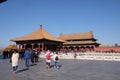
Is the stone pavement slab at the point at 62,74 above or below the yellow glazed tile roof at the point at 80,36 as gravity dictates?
below

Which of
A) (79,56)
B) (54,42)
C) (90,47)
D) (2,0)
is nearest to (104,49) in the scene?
(90,47)

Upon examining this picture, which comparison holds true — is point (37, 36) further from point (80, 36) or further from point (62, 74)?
point (62, 74)

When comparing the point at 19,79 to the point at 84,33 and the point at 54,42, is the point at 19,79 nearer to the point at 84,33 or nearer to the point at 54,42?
the point at 54,42

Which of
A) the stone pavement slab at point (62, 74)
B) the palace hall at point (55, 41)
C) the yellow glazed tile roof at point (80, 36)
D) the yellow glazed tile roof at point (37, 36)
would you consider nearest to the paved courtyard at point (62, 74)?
the stone pavement slab at point (62, 74)

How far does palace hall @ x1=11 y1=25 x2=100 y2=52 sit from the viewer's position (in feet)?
131

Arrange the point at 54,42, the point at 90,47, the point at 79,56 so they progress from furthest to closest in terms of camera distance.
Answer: the point at 90,47 < the point at 54,42 < the point at 79,56

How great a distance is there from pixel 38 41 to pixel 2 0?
3542 centimetres

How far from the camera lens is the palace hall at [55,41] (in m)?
39.8

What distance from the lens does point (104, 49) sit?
52.7 metres

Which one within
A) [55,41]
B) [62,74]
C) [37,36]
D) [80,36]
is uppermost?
[80,36]

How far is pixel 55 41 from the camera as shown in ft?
143

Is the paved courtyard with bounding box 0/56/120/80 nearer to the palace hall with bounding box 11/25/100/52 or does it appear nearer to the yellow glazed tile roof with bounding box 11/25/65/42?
the palace hall with bounding box 11/25/100/52

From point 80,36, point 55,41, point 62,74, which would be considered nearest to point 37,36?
point 55,41

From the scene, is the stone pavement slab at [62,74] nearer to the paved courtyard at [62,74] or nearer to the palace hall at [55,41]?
the paved courtyard at [62,74]
